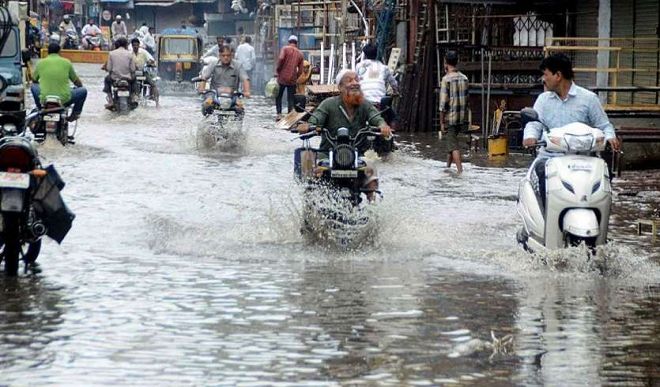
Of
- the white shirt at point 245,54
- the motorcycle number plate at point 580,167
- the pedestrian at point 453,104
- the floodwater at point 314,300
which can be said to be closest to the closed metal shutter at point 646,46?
the pedestrian at point 453,104

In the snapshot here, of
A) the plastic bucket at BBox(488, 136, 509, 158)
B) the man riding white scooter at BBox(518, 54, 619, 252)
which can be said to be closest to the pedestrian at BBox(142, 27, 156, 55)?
the plastic bucket at BBox(488, 136, 509, 158)

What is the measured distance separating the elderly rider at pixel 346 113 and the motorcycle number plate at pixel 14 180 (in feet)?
9.26

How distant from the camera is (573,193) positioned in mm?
10102

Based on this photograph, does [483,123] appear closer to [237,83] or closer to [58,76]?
[237,83]

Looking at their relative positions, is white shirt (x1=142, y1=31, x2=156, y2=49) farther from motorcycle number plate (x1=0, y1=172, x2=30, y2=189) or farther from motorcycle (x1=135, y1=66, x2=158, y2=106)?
motorcycle number plate (x1=0, y1=172, x2=30, y2=189)

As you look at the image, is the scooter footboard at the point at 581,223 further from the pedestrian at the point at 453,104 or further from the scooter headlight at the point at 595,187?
the pedestrian at the point at 453,104

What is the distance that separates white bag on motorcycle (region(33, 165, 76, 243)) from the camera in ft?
33.5

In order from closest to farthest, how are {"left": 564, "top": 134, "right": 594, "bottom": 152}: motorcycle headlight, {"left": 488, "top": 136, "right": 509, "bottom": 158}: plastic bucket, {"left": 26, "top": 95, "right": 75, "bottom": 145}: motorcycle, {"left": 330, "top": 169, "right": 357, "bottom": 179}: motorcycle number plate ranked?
{"left": 564, "top": 134, "right": 594, "bottom": 152}: motorcycle headlight, {"left": 330, "top": 169, "right": 357, "bottom": 179}: motorcycle number plate, {"left": 26, "top": 95, "right": 75, "bottom": 145}: motorcycle, {"left": 488, "top": 136, "right": 509, "bottom": 158}: plastic bucket

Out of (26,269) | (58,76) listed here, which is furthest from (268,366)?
(58,76)

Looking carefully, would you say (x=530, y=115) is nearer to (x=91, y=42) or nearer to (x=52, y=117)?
(x=52, y=117)

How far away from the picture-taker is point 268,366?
7219 millimetres

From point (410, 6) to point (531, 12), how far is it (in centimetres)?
311

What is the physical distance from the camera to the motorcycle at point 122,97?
27875 mm

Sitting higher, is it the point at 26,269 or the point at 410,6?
the point at 410,6
